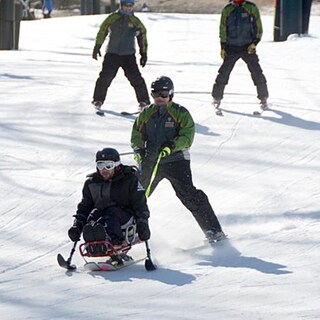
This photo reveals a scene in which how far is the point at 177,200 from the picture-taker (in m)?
10.9

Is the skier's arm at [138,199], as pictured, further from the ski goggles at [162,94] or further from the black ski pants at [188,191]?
the ski goggles at [162,94]

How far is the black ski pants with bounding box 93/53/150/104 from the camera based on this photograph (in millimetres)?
14250

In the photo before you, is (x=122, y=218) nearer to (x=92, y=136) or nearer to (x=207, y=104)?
(x=92, y=136)

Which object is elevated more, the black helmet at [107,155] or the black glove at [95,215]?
the black helmet at [107,155]

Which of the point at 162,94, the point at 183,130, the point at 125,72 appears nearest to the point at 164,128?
the point at 183,130

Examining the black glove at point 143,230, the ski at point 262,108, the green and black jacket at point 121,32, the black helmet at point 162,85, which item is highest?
the green and black jacket at point 121,32

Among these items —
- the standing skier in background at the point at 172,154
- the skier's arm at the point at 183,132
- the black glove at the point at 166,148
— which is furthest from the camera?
the standing skier in background at the point at 172,154

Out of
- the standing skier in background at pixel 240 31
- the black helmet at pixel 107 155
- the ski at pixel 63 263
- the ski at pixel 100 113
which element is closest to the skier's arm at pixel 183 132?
the black helmet at pixel 107 155

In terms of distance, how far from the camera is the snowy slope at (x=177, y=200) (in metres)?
7.42

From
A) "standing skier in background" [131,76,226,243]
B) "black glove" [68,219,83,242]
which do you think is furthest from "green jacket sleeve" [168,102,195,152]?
"black glove" [68,219,83,242]

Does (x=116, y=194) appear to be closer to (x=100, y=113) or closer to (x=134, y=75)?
(x=134, y=75)

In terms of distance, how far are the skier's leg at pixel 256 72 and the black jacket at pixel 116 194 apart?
5906mm

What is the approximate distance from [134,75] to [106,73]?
1.37 ft

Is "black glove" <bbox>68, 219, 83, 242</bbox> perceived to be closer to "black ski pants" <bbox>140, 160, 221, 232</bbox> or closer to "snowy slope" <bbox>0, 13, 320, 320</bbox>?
"snowy slope" <bbox>0, 13, 320, 320</bbox>
